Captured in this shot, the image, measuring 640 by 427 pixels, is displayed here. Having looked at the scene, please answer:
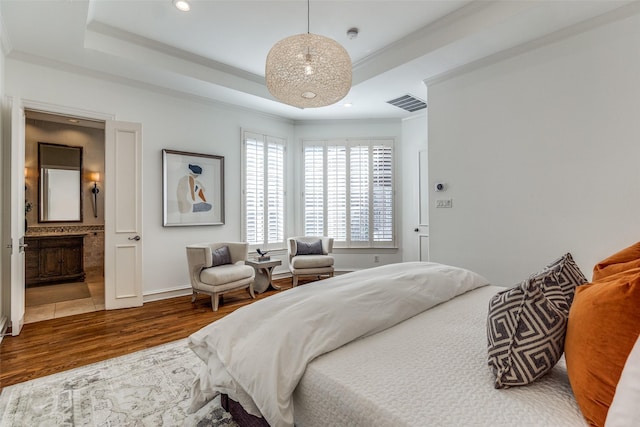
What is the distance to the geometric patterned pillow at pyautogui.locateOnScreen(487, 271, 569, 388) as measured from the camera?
96cm

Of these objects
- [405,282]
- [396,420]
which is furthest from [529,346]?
[405,282]

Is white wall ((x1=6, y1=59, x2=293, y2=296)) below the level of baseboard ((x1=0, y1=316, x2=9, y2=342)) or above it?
above

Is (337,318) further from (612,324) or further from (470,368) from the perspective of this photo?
(612,324)

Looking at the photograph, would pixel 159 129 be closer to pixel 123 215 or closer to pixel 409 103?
pixel 123 215

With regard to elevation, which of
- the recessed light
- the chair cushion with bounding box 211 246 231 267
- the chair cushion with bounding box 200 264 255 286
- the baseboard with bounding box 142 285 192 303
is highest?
the recessed light

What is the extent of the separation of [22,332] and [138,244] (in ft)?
4.27

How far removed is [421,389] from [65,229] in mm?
6662

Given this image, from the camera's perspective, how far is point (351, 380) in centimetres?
102

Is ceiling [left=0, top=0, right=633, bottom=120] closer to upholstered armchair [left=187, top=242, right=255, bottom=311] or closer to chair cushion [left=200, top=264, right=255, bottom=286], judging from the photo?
upholstered armchair [left=187, top=242, right=255, bottom=311]

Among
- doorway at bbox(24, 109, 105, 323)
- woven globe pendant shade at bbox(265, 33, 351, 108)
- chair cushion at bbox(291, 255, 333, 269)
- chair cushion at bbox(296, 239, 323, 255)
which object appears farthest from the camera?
chair cushion at bbox(296, 239, 323, 255)

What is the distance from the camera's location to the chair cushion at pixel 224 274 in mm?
3661

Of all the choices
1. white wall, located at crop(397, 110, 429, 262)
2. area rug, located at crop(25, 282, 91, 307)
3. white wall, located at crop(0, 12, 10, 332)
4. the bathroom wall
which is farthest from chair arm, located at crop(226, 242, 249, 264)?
the bathroom wall

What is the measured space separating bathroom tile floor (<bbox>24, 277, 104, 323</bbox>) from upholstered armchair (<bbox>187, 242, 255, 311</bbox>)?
1184 mm

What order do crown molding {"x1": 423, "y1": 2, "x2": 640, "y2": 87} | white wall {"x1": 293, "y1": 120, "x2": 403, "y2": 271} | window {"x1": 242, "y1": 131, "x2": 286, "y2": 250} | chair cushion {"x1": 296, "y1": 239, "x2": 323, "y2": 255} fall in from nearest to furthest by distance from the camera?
crown molding {"x1": 423, "y1": 2, "x2": 640, "y2": 87}
chair cushion {"x1": 296, "y1": 239, "x2": 323, "y2": 255}
window {"x1": 242, "y1": 131, "x2": 286, "y2": 250}
white wall {"x1": 293, "y1": 120, "x2": 403, "y2": 271}
